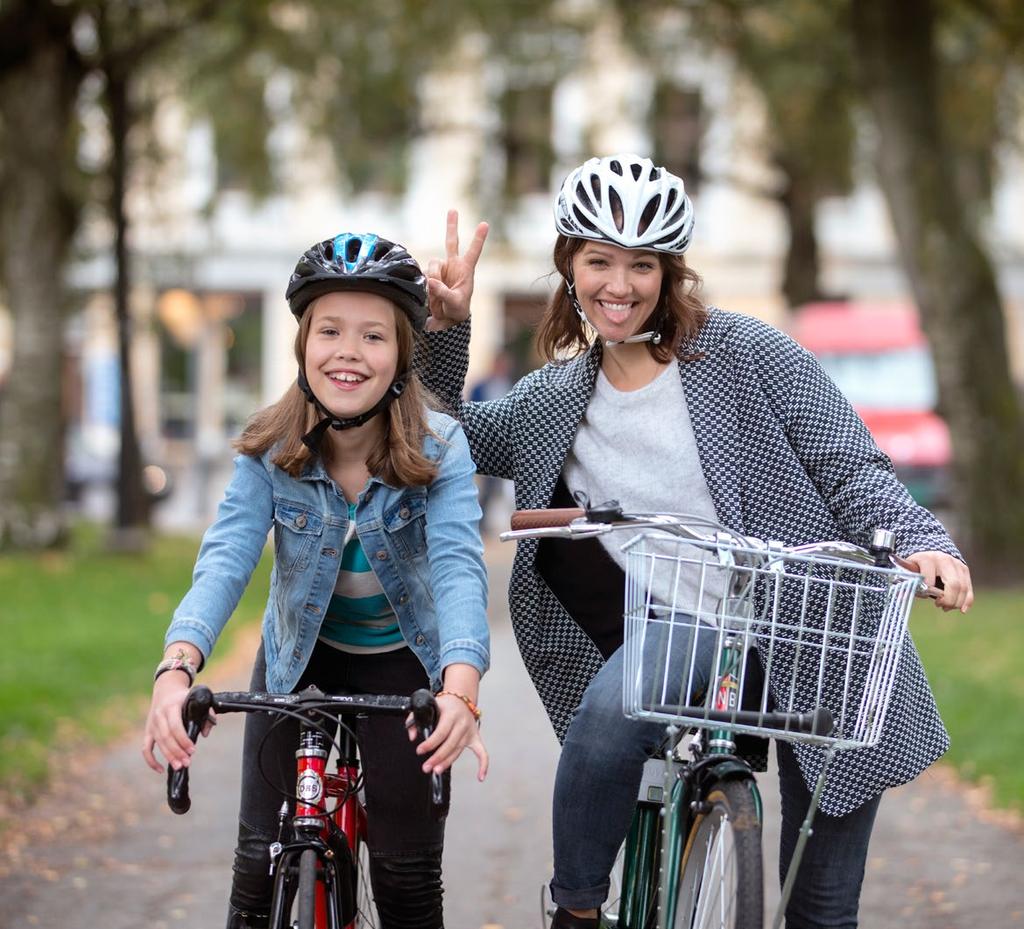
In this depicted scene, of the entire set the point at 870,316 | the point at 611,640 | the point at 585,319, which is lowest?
the point at 611,640

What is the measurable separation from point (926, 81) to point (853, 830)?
12.6 m

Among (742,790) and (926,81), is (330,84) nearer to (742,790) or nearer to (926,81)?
(926,81)

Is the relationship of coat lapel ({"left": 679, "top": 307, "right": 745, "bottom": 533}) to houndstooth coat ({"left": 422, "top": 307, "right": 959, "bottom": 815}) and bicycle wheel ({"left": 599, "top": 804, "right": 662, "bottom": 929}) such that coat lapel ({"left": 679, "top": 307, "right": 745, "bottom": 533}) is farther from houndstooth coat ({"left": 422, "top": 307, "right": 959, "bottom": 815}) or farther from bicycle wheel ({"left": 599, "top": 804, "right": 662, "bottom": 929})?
bicycle wheel ({"left": 599, "top": 804, "right": 662, "bottom": 929})

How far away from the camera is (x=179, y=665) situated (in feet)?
11.5

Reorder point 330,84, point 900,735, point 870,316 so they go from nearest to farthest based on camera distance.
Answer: point 900,735, point 330,84, point 870,316

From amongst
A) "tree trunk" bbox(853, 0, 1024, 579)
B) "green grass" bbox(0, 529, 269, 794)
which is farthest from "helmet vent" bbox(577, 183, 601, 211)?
"tree trunk" bbox(853, 0, 1024, 579)

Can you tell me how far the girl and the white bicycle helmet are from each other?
440 mm

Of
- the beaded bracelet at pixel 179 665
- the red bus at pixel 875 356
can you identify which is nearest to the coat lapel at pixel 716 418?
the beaded bracelet at pixel 179 665

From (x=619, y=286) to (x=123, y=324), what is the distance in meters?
15.0

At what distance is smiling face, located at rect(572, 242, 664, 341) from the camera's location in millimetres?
4059

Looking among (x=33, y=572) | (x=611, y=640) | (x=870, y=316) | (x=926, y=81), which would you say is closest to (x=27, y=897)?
(x=611, y=640)

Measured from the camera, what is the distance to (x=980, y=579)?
1592 cm

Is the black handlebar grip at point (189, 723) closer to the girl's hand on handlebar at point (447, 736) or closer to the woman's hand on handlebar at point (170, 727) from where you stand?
the woman's hand on handlebar at point (170, 727)

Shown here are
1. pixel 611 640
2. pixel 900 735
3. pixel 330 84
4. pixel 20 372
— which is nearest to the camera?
pixel 900 735
